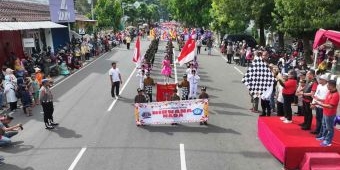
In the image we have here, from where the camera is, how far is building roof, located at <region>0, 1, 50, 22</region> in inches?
955

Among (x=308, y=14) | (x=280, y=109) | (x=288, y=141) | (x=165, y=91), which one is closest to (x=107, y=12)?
(x=308, y=14)

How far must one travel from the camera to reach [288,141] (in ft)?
32.2

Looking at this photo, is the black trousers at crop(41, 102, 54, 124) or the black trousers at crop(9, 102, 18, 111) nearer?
the black trousers at crop(41, 102, 54, 124)

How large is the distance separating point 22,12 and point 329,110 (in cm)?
2342

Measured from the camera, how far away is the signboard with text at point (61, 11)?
102ft

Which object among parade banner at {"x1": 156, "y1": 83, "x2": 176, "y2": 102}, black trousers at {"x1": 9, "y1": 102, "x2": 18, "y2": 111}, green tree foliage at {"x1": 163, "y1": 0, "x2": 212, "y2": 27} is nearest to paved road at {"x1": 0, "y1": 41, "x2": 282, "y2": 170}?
black trousers at {"x1": 9, "y1": 102, "x2": 18, "y2": 111}

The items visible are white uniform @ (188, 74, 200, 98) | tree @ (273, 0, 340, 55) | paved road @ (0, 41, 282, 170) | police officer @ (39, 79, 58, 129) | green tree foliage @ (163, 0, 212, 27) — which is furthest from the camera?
green tree foliage @ (163, 0, 212, 27)

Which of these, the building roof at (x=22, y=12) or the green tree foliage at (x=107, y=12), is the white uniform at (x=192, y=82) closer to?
the building roof at (x=22, y=12)

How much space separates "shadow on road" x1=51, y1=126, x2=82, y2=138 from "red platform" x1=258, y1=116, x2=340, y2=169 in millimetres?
5822

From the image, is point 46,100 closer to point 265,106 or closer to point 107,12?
point 265,106

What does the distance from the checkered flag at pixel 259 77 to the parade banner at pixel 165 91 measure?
3259 millimetres

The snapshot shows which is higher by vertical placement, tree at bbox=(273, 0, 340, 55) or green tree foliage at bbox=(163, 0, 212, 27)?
green tree foliage at bbox=(163, 0, 212, 27)

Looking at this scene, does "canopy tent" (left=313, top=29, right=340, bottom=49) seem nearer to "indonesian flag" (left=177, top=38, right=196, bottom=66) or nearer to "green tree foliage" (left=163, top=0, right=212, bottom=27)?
"indonesian flag" (left=177, top=38, right=196, bottom=66)

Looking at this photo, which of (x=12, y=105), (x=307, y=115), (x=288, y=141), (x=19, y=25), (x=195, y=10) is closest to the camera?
(x=288, y=141)
